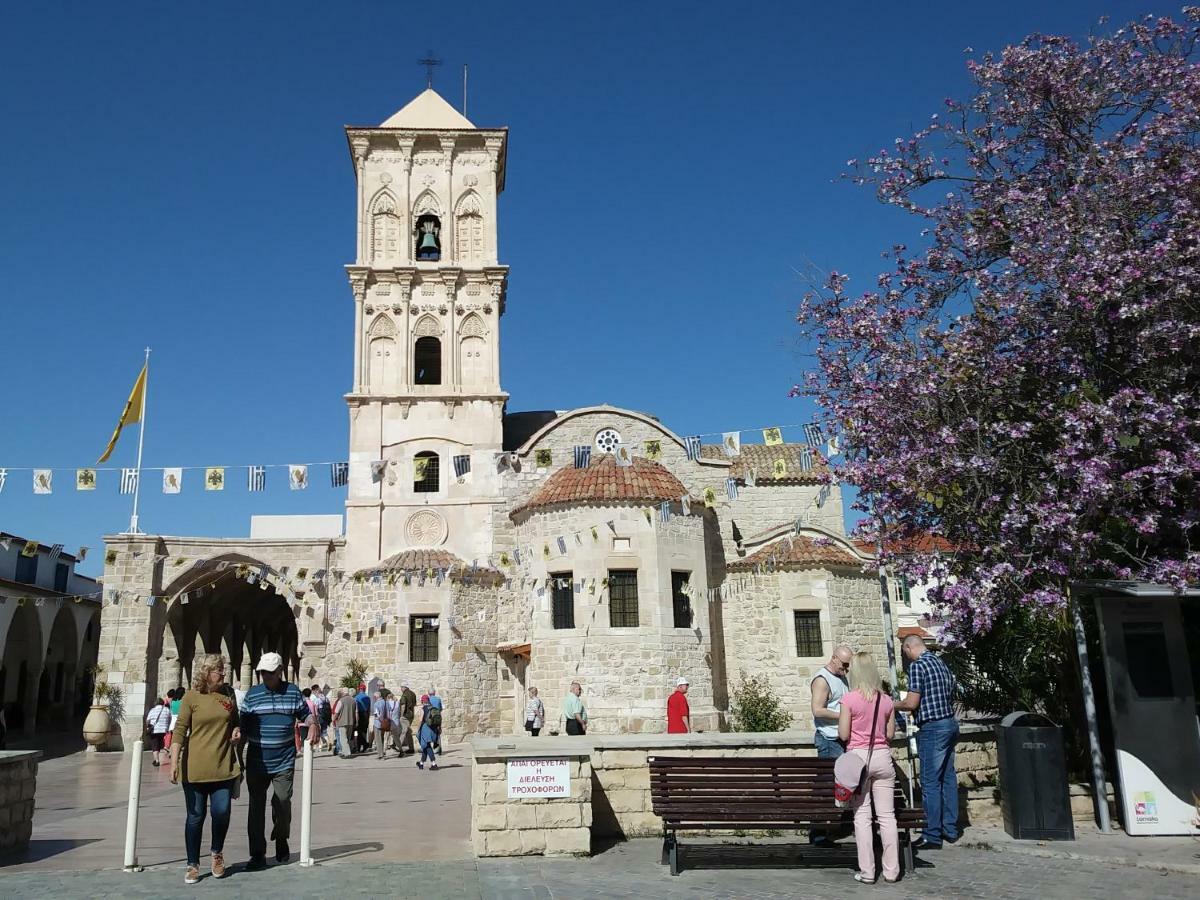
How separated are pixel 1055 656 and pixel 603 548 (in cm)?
1248

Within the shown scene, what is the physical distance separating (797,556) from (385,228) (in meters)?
15.4

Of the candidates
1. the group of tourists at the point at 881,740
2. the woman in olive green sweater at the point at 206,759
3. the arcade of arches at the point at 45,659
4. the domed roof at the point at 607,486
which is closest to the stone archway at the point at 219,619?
the arcade of arches at the point at 45,659

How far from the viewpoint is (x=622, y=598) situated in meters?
21.7

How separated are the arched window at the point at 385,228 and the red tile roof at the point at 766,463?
36.5 ft

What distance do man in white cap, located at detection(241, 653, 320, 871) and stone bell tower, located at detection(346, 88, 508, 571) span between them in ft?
54.2

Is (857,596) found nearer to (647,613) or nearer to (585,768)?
(647,613)

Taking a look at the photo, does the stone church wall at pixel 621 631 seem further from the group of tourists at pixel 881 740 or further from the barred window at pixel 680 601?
the group of tourists at pixel 881 740

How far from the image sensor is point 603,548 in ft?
71.7

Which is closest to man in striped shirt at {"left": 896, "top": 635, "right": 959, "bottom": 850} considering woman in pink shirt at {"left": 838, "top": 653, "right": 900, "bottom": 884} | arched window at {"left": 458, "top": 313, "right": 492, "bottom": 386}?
woman in pink shirt at {"left": 838, "top": 653, "right": 900, "bottom": 884}

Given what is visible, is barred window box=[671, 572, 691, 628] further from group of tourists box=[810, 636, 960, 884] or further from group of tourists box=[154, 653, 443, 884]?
group of tourists box=[154, 653, 443, 884]

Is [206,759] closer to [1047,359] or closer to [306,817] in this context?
[306,817]

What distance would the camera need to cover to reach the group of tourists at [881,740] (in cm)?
716

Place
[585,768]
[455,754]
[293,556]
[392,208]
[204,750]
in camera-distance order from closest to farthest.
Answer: [204,750] < [585,768] < [455,754] < [293,556] < [392,208]

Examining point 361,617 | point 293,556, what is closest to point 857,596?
point 361,617
